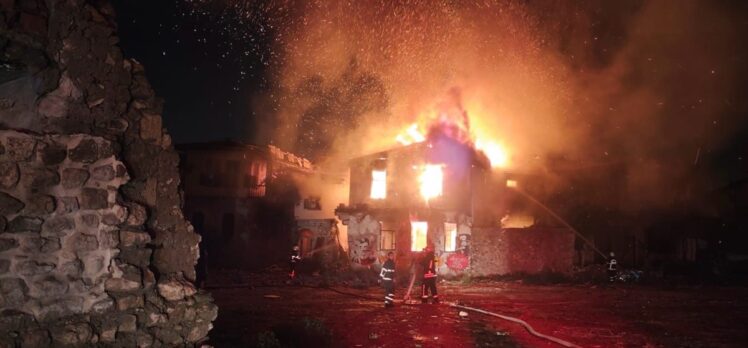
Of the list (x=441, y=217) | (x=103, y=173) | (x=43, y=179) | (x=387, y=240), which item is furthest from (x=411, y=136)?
(x=43, y=179)

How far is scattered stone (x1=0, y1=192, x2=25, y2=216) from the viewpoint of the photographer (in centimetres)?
428

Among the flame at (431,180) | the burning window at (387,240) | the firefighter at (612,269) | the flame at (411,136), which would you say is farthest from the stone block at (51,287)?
the flame at (411,136)

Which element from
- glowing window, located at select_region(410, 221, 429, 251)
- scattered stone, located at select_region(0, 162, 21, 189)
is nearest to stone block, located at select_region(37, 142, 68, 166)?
scattered stone, located at select_region(0, 162, 21, 189)

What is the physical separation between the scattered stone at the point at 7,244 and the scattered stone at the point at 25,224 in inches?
3.3

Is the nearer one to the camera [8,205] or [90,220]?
[8,205]

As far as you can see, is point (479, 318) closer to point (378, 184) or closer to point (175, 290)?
point (175, 290)

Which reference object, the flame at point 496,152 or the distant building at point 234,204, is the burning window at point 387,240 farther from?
the flame at point 496,152

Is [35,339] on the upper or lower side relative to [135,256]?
lower

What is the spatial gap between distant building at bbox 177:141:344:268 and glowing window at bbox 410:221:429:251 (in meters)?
9.05

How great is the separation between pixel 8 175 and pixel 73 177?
497 mm

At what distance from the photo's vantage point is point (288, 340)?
1025 centimetres

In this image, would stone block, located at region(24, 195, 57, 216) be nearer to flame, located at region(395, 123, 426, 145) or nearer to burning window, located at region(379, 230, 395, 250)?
burning window, located at region(379, 230, 395, 250)

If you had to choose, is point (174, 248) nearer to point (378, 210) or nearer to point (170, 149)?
point (170, 149)

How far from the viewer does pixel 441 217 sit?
3138cm
